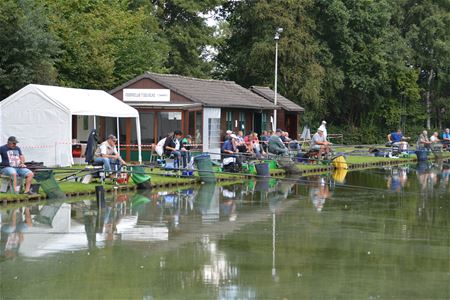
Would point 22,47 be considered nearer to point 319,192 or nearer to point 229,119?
point 229,119

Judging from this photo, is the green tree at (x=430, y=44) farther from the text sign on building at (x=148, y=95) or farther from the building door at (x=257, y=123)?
the text sign on building at (x=148, y=95)

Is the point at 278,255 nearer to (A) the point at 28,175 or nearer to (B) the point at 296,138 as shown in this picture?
(A) the point at 28,175

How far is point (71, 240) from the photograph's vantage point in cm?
1619

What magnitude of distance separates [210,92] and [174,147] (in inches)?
413

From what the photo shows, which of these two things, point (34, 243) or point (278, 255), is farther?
point (34, 243)

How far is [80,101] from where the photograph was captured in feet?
110

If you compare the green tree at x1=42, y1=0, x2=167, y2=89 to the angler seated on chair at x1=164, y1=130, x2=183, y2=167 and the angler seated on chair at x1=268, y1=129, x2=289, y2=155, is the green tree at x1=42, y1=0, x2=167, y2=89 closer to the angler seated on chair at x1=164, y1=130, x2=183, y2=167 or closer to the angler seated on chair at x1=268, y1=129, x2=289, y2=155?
the angler seated on chair at x1=268, y1=129, x2=289, y2=155

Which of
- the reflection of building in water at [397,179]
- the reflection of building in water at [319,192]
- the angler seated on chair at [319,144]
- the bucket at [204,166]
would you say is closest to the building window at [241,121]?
the angler seated on chair at [319,144]

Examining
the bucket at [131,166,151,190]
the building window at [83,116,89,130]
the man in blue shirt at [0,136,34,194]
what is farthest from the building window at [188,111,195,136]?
the man in blue shirt at [0,136,34,194]

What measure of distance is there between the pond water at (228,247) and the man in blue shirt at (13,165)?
93 centimetres

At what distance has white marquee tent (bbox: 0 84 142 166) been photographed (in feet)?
107

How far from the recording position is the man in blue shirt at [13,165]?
22625 mm

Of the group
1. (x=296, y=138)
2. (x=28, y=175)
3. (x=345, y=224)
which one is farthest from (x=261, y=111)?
(x=345, y=224)

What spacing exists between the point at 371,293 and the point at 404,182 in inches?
844
